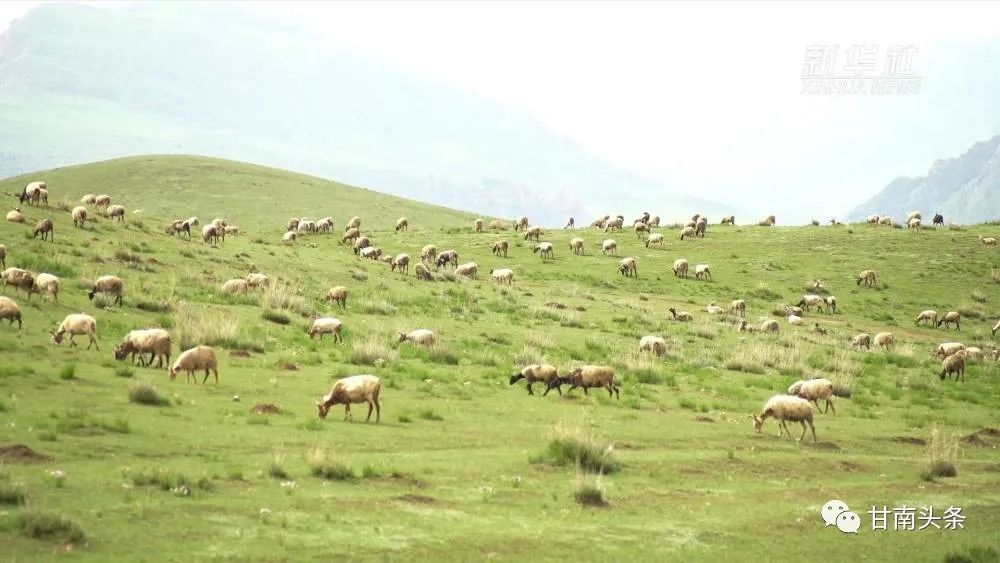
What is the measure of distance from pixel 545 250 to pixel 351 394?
5123cm

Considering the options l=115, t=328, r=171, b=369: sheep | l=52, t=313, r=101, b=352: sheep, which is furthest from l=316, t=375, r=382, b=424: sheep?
l=52, t=313, r=101, b=352: sheep

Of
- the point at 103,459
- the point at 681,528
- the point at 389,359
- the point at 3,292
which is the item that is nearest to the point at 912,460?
the point at 681,528

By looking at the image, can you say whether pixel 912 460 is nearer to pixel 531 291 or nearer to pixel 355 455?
pixel 355 455

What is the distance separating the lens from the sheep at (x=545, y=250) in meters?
71.5

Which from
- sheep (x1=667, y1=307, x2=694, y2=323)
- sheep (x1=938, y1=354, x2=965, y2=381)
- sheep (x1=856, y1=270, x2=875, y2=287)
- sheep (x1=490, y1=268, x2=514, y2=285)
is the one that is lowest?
sheep (x1=938, y1=354, x2=965, y2=381)

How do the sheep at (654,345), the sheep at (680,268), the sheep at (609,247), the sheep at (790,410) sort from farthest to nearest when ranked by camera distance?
1. the sheep at (609,247)
2. the sheep at (680,268)
3. the sheep at (654,345)
4. the sheep at (790,410)

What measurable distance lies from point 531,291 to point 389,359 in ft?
90.4

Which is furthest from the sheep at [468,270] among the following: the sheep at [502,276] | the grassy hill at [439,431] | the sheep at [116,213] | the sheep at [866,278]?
the sheep at [866,278]

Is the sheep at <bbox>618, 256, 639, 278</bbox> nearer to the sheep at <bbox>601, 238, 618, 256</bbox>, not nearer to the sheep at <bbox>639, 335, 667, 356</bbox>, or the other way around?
the sheep at <bbox>601, 238, 618, 256</bbox>

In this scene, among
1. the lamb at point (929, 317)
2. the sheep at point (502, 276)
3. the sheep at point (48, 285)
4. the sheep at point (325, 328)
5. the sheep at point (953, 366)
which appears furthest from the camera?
the sheep at point (502, 276)

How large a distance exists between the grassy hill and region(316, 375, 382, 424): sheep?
59 cm

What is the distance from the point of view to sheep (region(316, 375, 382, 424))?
2128 cm

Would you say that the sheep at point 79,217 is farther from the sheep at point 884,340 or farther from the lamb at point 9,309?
the sheep at point 884,340

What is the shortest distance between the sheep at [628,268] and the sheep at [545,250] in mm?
6415
